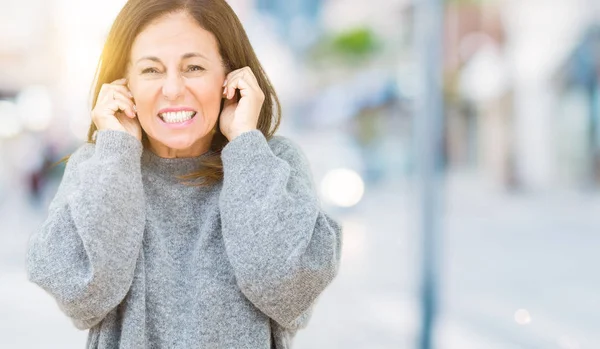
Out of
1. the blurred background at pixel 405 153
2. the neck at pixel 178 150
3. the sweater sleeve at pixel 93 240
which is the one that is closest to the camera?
the sweater sleeve at pixel 93 240

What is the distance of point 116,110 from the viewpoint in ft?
5.03

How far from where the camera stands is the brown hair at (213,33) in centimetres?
151

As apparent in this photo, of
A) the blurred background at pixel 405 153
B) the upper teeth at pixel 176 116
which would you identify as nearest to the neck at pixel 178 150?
the upper teeth at pixel 176 116

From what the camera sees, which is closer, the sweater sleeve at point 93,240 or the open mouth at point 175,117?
the sweater sleeve at point 93,240

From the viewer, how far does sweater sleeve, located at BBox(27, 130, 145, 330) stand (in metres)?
1.40

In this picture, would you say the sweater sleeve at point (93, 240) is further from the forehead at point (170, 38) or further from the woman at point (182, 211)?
the forehead at point (170, 38)

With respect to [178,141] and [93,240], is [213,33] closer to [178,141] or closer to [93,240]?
[178,141]

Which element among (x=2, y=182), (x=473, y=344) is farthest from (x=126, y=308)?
(x=2, y=182)

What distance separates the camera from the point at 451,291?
21.0ft

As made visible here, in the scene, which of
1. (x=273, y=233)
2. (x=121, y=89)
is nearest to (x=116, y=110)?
(x=121, y=89)

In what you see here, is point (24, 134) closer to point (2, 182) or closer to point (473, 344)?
point (2, 182)

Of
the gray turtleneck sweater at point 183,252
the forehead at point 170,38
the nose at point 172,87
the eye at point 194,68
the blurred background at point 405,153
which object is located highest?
the forehead at point 170,38

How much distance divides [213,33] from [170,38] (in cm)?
9

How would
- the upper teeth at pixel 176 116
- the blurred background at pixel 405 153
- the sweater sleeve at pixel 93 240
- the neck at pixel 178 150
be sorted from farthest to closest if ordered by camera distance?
the blurred background at pixel 405 153
the neck at pixel 178 150
the upper teeth at pixel 176 116
the sweater sleeve at pixel 93 240
